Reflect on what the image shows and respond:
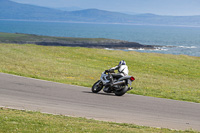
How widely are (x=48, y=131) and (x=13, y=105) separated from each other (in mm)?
4431

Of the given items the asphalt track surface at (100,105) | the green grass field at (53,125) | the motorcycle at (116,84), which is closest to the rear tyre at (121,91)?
the motorcycle at (116,84)

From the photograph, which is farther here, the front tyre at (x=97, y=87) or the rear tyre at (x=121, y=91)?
the front tyre at (x=97, y=87)

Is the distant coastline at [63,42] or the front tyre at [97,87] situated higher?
the distant coastline at [63,42]

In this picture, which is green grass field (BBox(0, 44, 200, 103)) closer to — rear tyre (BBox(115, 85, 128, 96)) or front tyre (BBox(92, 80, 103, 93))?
rear tyre (BBox(115, 85, 128, 96))

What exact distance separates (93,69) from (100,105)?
19.0 m

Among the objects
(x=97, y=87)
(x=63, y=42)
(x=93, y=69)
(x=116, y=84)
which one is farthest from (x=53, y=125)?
(x=63, y=42)

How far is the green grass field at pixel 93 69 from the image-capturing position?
2250 centimetres

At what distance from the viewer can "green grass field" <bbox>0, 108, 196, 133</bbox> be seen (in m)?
9.18

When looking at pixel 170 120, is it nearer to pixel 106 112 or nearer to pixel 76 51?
pixel 106 112

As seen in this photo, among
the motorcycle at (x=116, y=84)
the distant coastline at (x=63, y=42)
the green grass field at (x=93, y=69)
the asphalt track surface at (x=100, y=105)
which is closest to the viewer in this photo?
the asphalt track surface at (x=100, y=105)

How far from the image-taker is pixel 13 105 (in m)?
13.0

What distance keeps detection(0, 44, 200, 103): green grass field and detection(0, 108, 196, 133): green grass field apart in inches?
318

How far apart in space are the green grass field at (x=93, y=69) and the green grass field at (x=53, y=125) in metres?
8.08

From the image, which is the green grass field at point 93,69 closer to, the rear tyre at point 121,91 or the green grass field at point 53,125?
the rear tyre at point 121,91
